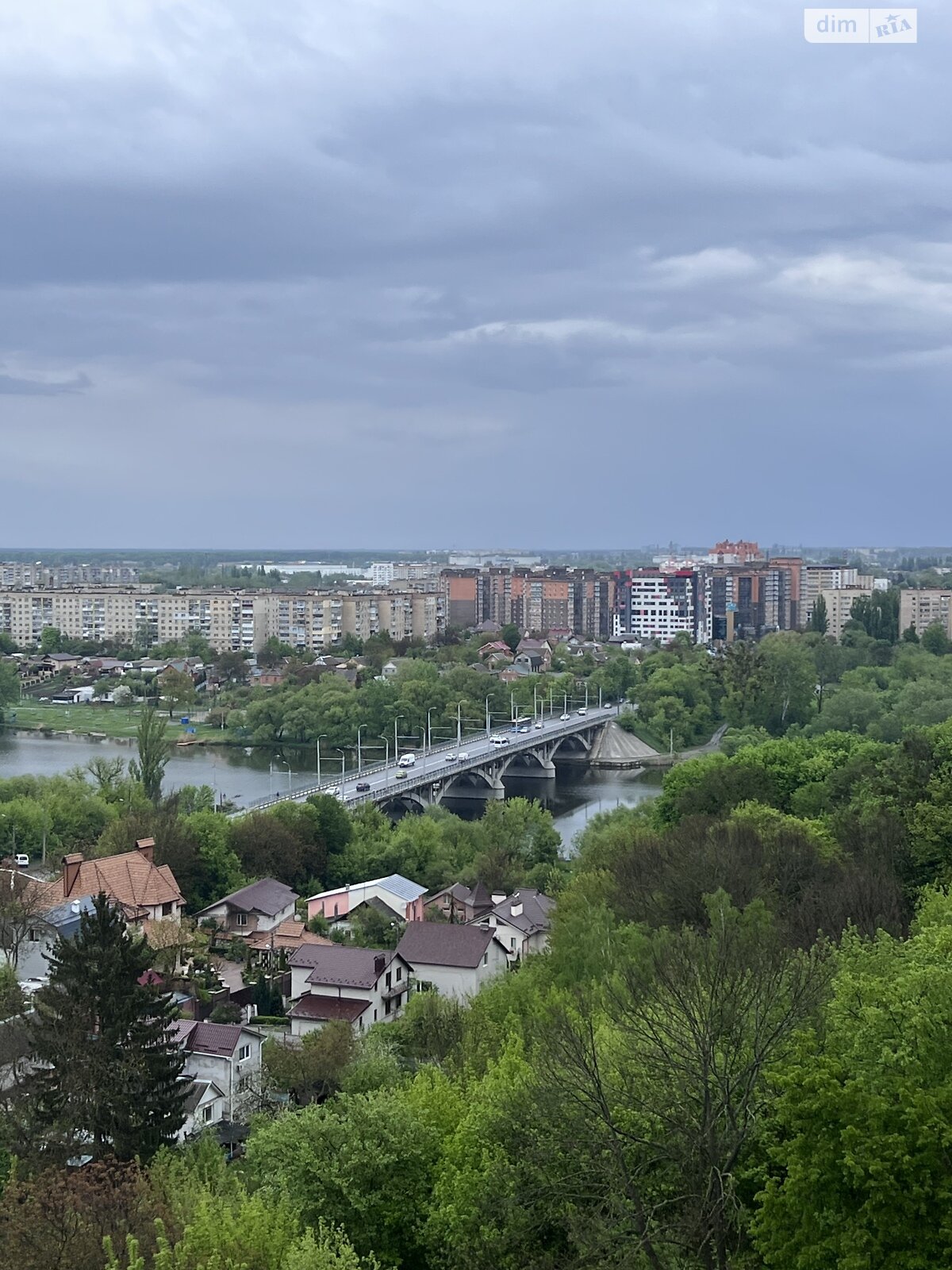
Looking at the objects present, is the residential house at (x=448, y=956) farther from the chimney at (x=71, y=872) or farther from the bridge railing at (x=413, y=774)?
the bridge railing at (x=413, y=774)

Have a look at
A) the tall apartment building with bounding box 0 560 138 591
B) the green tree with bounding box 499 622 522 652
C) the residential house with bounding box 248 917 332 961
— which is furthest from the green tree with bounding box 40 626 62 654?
the residential house with bounding box 248 917 332 961

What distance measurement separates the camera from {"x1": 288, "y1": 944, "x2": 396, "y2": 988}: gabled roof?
11680 millimetres

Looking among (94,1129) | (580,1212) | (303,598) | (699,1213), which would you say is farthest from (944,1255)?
(303,598)

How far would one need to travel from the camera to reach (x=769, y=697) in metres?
35.4

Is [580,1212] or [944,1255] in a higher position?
[944,1255]

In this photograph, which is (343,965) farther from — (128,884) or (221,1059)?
(128,884)

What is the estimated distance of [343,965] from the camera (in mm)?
11883

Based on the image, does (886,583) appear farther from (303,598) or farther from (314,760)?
(314,760)

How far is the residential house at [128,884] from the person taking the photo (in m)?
14.4

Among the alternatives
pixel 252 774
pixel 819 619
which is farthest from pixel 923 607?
pixel 252 774

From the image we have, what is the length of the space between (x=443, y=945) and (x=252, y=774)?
18526 millimetres

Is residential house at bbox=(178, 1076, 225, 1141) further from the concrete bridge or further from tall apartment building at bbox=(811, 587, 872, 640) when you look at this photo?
tall apartment building at bbox=(811, 587, 872, 640)

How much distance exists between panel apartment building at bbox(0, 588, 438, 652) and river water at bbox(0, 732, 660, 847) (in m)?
22.5

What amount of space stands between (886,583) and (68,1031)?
83573mm
